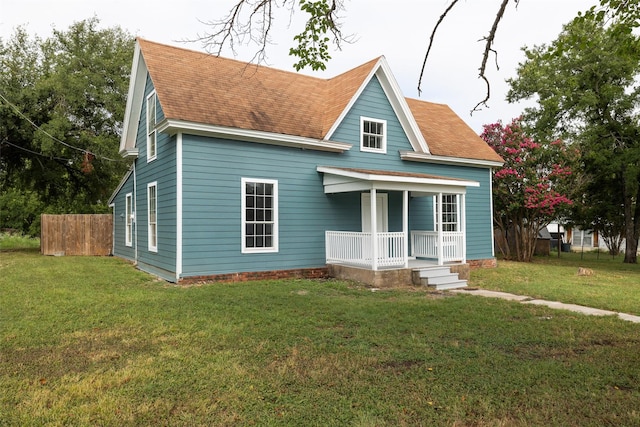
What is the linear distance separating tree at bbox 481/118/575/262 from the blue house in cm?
391

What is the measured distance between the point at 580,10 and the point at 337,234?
7.64 metres

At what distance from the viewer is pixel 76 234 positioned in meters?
18.7

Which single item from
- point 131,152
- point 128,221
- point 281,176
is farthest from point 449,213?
point 128,221

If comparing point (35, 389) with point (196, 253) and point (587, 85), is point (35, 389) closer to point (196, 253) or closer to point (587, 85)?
point (196, 253)

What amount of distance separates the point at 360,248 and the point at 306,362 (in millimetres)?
7112

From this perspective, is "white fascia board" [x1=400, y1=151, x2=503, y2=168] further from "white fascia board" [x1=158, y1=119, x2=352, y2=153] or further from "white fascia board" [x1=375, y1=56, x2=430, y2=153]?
"white fascia board" [x1=158, y1=119, x2=352, y2=153]

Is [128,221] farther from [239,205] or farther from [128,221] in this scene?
[239,205]

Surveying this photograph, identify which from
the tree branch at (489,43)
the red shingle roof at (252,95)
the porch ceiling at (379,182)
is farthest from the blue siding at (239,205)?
the tree branch at (489,43)

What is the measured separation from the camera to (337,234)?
12.5 meters

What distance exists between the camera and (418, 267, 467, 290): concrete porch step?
1132cm

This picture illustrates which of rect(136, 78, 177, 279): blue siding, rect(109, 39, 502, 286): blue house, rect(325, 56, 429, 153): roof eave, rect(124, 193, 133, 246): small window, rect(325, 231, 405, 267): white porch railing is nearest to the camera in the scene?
rect(109, 39, 502, 286): blue house

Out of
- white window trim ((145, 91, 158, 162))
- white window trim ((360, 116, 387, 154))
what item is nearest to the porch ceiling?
white window trim ((360, 116, 387, 154))

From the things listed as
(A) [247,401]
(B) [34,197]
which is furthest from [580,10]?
(B) [34,197]

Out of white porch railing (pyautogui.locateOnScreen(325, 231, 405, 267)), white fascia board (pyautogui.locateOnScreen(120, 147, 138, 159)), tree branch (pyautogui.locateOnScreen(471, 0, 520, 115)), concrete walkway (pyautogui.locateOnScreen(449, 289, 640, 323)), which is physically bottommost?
concrete walkway (pyautogui.locateOnScreen(449, 289, 640, 323))
